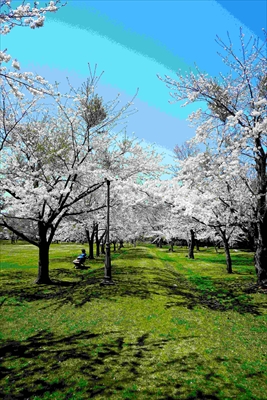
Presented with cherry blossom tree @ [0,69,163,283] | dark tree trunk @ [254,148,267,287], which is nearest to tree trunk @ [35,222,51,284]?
cherry blossom tree @ [0,69,163,283]

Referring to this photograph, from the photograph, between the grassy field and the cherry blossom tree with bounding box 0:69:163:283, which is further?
the cherry blossom tree with bounding box 0:69:163:283

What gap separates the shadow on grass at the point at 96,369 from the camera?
5.24 m

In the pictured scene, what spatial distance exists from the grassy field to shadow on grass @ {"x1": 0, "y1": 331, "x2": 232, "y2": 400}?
0.02 m

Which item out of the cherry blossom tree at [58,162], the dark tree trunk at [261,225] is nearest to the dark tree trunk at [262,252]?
the dark tree trunk at [261,225]

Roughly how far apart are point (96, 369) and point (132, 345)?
1.59 meters

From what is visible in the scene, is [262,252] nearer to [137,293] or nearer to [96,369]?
[137,293]

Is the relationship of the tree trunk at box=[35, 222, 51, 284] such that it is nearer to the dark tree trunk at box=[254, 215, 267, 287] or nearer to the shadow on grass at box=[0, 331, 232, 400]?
the shadow on grass at box=[0, 331, 232, 400]

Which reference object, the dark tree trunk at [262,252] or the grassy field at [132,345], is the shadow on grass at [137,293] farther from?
the dark tree trunk at [262,252]

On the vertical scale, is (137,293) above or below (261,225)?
below

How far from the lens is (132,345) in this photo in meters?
7.39

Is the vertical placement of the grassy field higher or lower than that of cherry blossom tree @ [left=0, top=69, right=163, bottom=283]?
lower

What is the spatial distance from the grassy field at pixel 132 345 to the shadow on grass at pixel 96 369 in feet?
0.07

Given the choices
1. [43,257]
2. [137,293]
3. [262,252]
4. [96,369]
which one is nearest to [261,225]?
[262,252]

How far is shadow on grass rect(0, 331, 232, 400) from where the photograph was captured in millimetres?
5238
